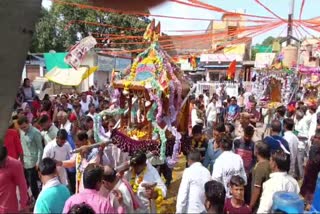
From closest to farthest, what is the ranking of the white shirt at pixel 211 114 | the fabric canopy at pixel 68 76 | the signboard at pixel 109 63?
the white shirt at pixel 211 114, the fabric canopy at pixel 68 76, the signboard at pixel 109 63

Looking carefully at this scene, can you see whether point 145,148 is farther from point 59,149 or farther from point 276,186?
point 276,186

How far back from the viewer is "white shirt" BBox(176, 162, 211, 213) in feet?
13.3

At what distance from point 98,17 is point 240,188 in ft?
78.6

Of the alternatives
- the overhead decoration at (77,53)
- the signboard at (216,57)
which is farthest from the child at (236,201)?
the signboard at (216,57)

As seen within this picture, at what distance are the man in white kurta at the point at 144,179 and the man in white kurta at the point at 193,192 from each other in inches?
8.2

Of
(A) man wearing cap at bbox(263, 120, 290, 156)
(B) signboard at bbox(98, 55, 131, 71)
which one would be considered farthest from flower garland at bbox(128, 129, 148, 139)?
(B) signboard at bbox(98, 55, 131, 71)

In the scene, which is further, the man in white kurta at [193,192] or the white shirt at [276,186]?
the man in white kurta at [193,192]

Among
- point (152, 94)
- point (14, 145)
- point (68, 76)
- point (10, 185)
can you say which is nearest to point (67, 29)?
point (68, 76)

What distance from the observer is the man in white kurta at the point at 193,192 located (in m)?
4.07

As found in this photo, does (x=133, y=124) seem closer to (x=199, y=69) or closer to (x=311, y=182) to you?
(x=311, y=182)

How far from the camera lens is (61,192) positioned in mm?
3449

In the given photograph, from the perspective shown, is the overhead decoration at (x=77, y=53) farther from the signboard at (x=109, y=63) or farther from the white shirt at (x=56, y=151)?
the signboard at (x=109, y=63)

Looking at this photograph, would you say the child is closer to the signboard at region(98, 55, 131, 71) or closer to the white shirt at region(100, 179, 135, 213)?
the white shirt at region(100, 179, 135, 213)

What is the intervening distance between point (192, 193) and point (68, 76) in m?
11.1
